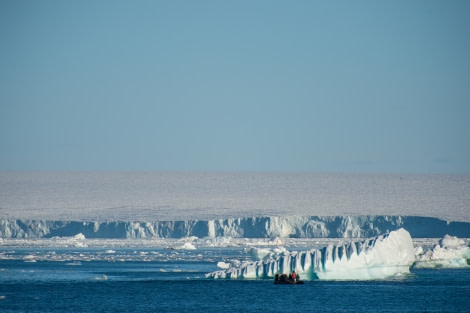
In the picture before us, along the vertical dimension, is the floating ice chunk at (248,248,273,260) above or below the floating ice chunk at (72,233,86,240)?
below

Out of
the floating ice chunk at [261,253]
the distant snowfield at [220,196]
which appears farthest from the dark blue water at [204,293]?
the distant snowfield at [220,196]

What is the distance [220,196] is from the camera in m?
83.8

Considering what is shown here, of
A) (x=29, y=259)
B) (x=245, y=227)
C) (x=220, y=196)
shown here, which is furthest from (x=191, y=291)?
(x=220, y=196)

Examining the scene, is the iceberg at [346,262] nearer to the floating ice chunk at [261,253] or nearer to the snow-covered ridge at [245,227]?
the floating ice chunk at [261,253]

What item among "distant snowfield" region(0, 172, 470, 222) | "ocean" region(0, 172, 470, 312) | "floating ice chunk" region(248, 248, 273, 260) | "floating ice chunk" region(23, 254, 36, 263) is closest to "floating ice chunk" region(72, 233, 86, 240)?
"ocean" region(0, 172, 470, 312)

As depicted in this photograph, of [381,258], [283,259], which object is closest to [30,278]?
[283,259]

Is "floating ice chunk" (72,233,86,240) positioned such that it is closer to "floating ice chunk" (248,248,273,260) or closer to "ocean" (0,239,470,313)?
"ocean" (0,239,470,313)

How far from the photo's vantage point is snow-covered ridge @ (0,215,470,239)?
63.2 m

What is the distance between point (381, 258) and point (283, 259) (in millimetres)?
3480

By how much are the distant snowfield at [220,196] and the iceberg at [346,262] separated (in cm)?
2893

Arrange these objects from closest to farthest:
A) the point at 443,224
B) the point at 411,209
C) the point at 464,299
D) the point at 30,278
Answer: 1. the point at 464,299
2. the point at 30,278
3. the point at 443,224
4. the point at 411,209

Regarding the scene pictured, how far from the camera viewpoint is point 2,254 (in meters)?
50.2

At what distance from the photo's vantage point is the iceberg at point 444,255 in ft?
122

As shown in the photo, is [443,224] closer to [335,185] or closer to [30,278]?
[335,185]
